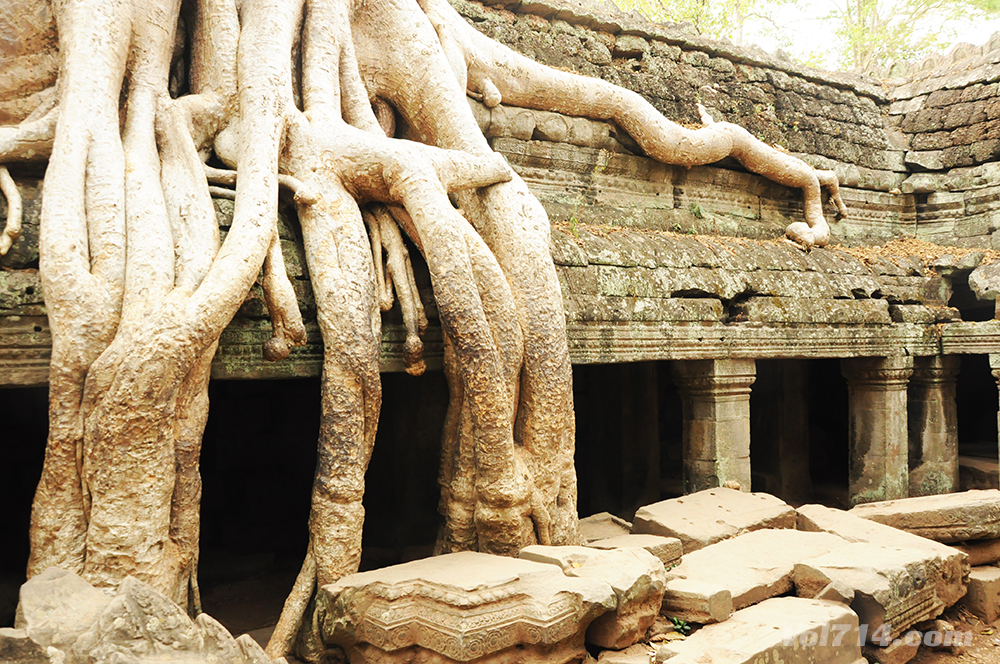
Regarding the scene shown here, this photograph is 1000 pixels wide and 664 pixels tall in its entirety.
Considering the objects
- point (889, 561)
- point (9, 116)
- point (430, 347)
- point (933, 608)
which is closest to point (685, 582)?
point (889, 561)

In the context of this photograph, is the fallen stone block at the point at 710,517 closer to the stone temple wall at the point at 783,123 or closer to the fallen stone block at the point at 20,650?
the stone temple wall at the point at 783,123

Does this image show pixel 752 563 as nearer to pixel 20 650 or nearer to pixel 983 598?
pixel 983 598

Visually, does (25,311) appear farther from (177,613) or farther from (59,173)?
(177,613)

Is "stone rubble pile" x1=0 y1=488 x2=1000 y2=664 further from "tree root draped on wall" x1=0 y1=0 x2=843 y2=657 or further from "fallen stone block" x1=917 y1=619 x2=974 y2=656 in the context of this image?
"tree root draped on wall" x1=0 y1=0 x2=843 y2=657

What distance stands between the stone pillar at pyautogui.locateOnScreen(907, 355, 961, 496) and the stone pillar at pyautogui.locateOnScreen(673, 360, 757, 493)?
2423 millimetres

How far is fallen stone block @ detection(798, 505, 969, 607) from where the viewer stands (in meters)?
3.91

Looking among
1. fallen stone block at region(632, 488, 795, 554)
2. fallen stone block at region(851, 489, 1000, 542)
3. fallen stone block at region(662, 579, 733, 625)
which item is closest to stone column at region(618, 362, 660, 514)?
fallen stone block at region(632, 488, 795, 554)

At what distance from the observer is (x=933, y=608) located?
3771mm

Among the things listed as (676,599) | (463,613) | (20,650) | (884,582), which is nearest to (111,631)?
(20,650)

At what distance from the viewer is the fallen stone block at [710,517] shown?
4.17m

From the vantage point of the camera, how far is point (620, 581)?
10.1ft

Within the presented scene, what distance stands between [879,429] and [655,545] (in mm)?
3699

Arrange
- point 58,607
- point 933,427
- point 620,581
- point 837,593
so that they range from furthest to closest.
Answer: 1. point 933,427
2. point 837,593
3. point 620,581
4. point 58,607

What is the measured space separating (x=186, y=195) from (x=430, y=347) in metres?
→ 1.39
